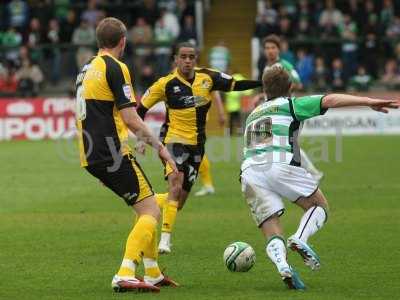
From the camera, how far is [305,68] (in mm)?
31609

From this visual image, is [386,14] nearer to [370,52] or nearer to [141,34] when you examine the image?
[370,52]

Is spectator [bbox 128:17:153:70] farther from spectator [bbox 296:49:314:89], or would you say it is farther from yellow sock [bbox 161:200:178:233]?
yellow sock [bbox 161:200:178:233]

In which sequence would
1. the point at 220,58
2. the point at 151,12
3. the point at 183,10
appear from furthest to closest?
1. the point at 151,12
2. the point at 183,10
3. the point at 220,58

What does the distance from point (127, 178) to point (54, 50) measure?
24.7 meters

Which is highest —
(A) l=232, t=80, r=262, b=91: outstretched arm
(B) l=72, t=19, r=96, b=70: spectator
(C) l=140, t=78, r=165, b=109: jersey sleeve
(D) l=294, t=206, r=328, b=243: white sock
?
(A) l=232, t=80, r=262, b=91: outstretched arm

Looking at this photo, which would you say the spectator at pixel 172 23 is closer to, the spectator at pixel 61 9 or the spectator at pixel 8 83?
the spectator at pixel 61 9

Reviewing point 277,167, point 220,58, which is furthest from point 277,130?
point 220,58

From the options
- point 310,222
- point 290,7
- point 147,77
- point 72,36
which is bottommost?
point 147,77

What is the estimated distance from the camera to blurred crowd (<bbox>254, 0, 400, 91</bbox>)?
31.4 m

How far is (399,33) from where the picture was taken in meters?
32.8

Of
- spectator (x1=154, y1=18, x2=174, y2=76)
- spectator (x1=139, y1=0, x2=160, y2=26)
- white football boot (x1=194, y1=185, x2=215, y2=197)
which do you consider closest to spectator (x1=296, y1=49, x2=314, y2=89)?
spectator (x1=154, y1=18, x2=174, y2=76)

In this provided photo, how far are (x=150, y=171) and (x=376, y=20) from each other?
578 inches

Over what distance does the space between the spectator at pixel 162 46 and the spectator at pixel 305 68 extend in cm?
402

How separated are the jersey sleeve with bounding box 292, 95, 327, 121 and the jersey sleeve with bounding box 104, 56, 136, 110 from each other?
141cm
